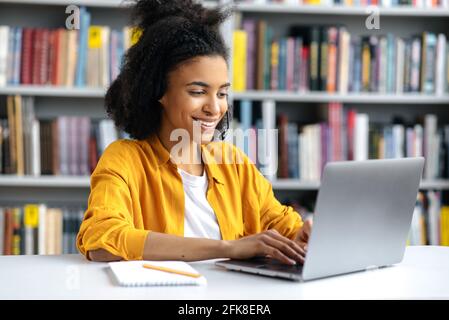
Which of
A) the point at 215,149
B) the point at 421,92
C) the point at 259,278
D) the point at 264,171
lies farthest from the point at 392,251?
the point at 421,92

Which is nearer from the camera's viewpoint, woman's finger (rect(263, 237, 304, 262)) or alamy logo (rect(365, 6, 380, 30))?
woman's finger (rect(263, 237, 304, 262))

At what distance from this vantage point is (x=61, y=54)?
3133 millimetres

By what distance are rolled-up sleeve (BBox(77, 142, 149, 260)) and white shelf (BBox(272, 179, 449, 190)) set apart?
1530 millimetres

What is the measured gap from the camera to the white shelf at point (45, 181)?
10.2 ft

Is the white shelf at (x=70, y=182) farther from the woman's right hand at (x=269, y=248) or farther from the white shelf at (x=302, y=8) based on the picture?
the woman's right hand at (x=269, y=248)

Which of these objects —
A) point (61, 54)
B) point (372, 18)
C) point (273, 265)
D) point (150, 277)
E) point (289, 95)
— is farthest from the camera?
point (372, 18)

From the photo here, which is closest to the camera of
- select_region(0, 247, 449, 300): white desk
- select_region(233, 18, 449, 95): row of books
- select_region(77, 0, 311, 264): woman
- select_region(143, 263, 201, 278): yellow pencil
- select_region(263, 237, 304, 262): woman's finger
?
select_region(0, 247, 449, 300): white desk

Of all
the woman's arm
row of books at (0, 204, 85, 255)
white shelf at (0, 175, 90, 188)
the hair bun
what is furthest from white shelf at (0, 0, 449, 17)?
the woman's arm

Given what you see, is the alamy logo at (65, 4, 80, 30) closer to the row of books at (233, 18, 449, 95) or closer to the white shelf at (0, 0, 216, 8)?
the white shelf at (0, 0, 216, 8)

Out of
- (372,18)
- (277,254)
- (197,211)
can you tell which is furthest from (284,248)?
(372,18)

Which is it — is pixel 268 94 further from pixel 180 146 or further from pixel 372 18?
pixel 180 146

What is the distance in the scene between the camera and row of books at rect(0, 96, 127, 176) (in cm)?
312

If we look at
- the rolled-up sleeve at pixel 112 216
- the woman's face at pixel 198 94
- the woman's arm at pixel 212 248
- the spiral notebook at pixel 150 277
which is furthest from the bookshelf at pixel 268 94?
the spiral notebook at pixel 150 277

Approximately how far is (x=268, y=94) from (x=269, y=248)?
184cm
